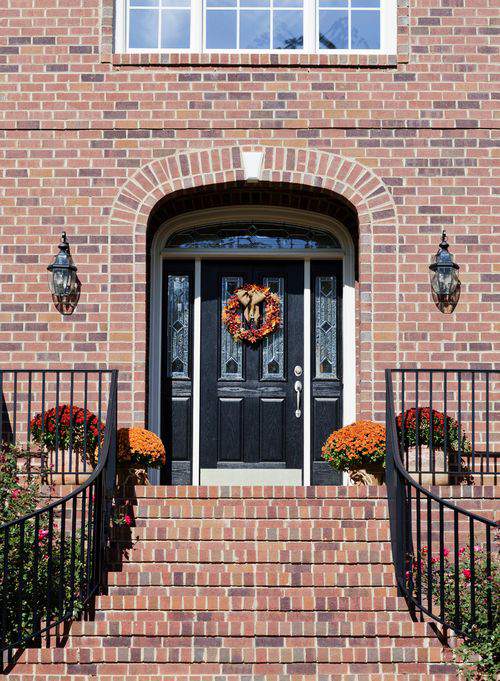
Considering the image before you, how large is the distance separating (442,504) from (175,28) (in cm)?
485

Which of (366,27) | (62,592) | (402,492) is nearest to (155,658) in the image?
(62,592)

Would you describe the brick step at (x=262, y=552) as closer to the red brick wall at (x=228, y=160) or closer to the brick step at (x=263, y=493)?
the brick step at (x=263, y=493)

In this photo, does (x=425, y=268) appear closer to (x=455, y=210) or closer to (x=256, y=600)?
(x=455, y=210)

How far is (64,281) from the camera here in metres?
7.16

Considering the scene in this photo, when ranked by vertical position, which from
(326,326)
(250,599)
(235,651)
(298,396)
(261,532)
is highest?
(326,326)

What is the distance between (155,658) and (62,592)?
64 cm

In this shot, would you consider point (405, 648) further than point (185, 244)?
No

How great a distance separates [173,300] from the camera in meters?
8.03

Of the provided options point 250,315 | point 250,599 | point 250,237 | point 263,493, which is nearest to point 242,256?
point 250,237

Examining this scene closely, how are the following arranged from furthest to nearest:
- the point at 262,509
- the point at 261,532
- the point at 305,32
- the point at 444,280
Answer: the point at 305,32, the point at 444,280, the point at 262,509, the point at 261,532

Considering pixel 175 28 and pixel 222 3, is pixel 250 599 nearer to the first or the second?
pixel 175 28

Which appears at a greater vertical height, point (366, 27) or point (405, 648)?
point (366, 27)

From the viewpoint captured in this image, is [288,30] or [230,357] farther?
[230,357]

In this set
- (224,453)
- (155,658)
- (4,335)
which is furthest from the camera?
(224,453)
